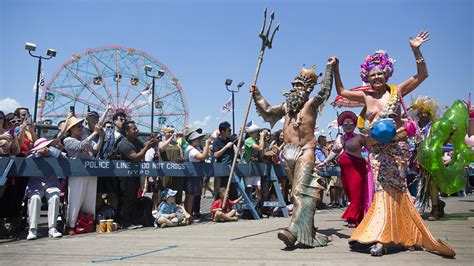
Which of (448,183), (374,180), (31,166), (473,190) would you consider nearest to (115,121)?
(31,166)

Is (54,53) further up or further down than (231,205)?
further up

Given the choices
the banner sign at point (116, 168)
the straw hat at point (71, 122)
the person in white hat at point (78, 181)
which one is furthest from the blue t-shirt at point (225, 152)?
the straw hat at point (71, 122)

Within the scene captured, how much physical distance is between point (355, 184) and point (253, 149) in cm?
278

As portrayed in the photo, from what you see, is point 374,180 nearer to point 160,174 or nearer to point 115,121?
point 160,174

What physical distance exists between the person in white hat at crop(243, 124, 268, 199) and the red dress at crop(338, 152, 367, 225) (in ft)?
7.87

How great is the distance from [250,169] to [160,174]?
6.45 ft

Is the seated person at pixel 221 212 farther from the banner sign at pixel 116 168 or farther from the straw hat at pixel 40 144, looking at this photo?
the straw hat at pixel 40 144

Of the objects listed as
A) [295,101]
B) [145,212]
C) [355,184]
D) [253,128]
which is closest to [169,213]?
[145,212]

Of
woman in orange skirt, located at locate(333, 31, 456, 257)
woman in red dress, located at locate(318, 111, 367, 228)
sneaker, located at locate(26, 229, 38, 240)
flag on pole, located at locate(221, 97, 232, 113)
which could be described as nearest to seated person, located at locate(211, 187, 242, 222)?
woman in red dress, located at locate(318, 111, 367, 228)

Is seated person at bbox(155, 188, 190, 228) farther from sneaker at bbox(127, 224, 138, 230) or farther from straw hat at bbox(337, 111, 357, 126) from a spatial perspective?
straw hat at bbox(337, 111, 357, 126)

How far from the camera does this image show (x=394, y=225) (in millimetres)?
4066

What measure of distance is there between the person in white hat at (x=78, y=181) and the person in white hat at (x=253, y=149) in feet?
10.6

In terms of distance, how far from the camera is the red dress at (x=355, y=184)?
6.38 metres

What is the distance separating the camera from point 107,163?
658 cm
